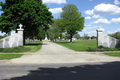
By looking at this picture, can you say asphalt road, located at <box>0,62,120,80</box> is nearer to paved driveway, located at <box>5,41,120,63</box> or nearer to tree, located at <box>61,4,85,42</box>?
paved driveway, located at <box>5,41,120,63</box>

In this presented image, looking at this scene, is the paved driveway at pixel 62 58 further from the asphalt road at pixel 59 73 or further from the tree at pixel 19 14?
the tree at pixel 19 14

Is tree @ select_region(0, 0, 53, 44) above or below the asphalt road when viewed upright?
above

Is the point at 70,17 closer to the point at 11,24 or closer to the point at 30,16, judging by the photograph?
the point at 30,16

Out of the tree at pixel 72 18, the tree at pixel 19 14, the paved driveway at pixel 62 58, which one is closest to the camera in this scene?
the paved driveway at pixel 62 58

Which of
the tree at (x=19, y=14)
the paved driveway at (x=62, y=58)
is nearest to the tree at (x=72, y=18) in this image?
the tree at (x=19, y=14)

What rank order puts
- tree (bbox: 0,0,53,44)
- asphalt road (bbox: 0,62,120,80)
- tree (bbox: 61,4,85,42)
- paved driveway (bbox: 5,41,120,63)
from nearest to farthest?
asphalt road (bbox: 0,62,120,80) < paved driveway (bbox: 5,41,120,63) < tree (bbox: 0,0,53,44) < tree (bbox: 61,4,85,42)

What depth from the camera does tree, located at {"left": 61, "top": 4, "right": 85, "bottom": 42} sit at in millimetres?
43844

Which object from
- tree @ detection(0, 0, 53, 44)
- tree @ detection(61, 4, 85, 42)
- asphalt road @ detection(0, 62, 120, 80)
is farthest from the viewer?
tree @ detection(61, 4, 85, 42)

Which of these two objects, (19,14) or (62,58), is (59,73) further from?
(19,14)

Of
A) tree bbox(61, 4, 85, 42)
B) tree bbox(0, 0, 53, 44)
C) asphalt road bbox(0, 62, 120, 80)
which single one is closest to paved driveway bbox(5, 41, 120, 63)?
asphalt road bbox(0, 62, 120, 80)

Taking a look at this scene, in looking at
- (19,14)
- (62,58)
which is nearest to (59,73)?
(62,58)

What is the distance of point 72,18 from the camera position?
44.5 m

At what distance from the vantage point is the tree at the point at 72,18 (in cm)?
4384

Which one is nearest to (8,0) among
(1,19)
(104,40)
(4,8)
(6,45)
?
(4,8)
